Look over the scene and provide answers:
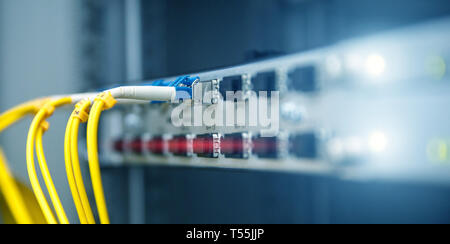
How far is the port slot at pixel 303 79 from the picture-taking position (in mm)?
691

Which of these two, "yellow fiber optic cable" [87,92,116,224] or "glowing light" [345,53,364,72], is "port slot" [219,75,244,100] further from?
"glowing light" [345,53,364,72]

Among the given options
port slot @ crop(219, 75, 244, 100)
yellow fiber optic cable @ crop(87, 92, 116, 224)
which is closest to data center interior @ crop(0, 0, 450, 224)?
port slot @ crop(219, 75, 244, 100)

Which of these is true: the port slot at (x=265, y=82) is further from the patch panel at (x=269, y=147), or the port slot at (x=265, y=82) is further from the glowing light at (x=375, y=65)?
the glowing light at (x=375, y=65)

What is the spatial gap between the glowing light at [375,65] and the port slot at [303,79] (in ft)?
0.39

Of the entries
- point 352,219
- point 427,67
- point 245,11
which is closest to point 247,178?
point 352,219

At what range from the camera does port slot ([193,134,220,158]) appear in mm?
536

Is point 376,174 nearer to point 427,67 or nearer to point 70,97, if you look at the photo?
point 427,67

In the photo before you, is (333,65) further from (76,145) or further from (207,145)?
(76,145)

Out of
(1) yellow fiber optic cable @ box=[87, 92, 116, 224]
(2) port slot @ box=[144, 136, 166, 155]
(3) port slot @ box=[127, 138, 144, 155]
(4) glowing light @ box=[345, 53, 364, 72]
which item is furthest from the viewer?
(3) port slot @ box=[127, 138, 144, 155]

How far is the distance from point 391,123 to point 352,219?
423 mm

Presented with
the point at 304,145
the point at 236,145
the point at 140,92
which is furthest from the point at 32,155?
the point at 304,145

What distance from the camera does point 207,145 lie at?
0.55 m

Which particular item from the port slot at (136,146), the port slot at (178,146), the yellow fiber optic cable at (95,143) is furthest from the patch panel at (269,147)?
the port slot at (136,146)

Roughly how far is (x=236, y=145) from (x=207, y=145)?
0.14 feet
